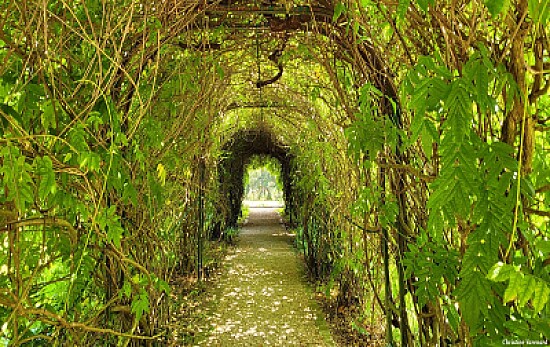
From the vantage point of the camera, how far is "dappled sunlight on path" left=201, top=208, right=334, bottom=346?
4.04m

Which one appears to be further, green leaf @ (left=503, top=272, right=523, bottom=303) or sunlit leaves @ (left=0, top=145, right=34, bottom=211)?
sunlit leaves @ (left=0, top=145, right=34, bottom=211)

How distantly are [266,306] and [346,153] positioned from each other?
124 inches

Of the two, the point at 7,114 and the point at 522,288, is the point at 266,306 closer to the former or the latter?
the point at 7,114

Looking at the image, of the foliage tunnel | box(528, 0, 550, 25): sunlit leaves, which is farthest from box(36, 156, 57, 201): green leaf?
box(528, 0, 550, 25): sunlit leaves

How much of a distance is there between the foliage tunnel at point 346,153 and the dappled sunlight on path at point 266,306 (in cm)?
81

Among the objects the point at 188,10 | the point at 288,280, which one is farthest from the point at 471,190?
the point at 288,280

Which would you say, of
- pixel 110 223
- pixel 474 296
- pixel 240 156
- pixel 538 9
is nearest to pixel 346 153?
pixel 110 223

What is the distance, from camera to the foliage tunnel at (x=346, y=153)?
1.03 m

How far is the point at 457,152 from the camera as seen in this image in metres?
0.97

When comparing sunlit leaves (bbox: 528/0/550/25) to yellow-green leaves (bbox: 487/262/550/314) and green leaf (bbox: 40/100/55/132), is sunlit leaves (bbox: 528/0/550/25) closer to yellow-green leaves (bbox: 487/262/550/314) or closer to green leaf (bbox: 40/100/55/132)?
yellow-green leaves (bbox: 487/262/550/314)

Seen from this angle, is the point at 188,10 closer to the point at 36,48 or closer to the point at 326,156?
the point at 36,48

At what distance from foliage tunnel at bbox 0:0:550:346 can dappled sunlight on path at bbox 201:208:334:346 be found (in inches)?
31.9

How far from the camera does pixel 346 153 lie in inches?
95.0

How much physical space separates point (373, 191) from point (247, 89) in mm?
3664
